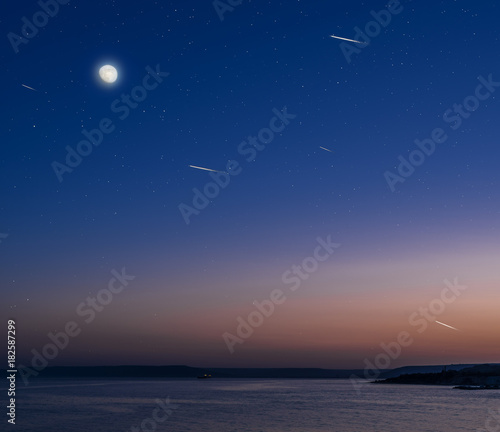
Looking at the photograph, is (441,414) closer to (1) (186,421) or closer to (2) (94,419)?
(1) (186,421)

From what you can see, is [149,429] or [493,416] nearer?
[149,429]

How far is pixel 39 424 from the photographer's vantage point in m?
60.1

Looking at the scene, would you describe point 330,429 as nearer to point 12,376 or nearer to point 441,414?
point 441,414

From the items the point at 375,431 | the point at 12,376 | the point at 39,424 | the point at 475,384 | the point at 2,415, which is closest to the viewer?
the point at 12,376

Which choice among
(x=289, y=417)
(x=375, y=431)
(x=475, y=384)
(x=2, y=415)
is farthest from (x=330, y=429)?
(x=475, y=384)

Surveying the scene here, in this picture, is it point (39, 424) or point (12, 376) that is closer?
point (12, 376)

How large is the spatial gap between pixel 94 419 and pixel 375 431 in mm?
34841

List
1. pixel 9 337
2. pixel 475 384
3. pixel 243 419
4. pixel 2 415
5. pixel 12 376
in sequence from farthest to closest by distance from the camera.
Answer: pixel 475 384, pixel 2 415, pixel 243 419, pixel 12 376, pixel 9 337

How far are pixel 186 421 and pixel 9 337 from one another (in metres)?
38.6

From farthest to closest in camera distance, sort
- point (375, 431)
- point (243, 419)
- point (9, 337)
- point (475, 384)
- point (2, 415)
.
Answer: point (475, 384)
point (2, 415)
point (243, 419)
point (375, 431)
point (9, 337)

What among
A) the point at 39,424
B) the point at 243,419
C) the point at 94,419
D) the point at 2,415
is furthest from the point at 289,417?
the point at 2,415

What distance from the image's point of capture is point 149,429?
2178 inches

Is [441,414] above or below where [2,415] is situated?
below

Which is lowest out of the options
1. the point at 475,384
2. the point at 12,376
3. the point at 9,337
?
the point at 475,384
